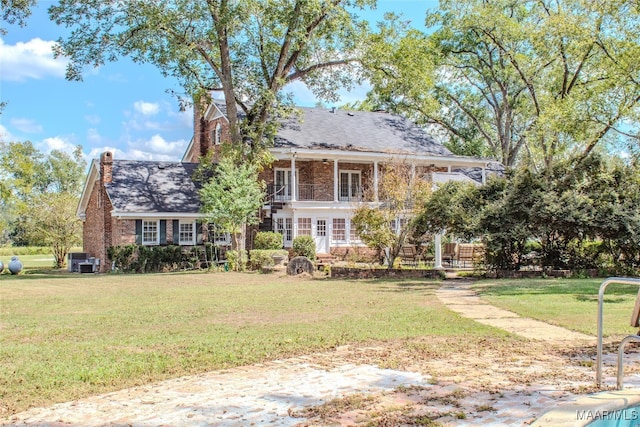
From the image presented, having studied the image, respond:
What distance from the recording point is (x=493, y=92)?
39594mm

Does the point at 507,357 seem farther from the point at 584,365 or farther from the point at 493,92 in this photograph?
the point at 493,92

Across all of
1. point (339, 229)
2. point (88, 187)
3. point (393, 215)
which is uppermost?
point (88, 187)

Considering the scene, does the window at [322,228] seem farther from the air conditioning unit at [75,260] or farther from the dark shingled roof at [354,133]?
the air conditioning unit at [75,260]

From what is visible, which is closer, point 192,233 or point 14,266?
point 14,266

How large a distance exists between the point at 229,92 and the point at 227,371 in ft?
70.5

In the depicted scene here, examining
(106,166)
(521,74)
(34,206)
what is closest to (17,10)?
(106,166)

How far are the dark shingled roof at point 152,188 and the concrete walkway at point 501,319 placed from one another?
16440 mm

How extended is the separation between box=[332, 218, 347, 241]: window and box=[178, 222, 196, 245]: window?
7.12 metres

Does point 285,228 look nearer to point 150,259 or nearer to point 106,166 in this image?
point 150,259

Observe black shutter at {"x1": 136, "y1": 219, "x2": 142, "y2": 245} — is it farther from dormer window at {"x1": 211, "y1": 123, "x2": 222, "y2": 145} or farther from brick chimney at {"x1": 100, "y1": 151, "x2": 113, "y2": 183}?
dormer window at {"x1": 211, "y1": 123, "x2": 222, "y2": 145}

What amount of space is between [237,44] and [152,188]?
319 inches

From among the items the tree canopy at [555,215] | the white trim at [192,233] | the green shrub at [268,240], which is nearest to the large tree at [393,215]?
the tree canopy at [555,215]

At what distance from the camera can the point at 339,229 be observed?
30.9 m

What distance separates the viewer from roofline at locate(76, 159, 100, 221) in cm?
3077
